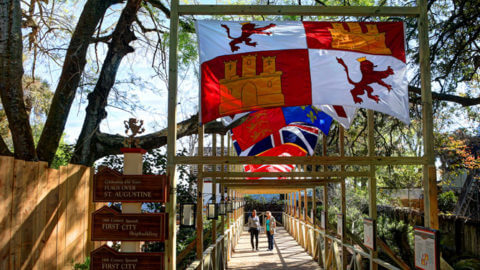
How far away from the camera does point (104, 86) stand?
952 centimetres

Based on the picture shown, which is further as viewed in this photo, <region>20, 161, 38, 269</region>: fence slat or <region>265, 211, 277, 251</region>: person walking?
<region>265, 211, 277, 251</region>: person walking

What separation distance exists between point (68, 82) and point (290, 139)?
19.9 feet

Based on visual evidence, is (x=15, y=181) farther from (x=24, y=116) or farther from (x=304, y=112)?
(x=304, y=112)

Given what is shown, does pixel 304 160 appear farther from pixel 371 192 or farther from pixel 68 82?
pixel 68 82

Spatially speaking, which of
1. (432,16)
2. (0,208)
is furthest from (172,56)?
(432,16)

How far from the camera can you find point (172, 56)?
18.9 ft

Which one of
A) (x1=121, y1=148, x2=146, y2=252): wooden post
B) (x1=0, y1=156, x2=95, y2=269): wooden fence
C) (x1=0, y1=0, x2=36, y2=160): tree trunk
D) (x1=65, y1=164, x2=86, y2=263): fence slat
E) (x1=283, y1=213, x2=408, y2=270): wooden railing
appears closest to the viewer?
(x1=0, y1=156, x2=95, y2=269): wooden fence

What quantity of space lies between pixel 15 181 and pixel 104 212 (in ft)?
3.16

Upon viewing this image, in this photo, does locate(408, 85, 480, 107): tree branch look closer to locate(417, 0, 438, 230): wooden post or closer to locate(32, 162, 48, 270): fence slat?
locate(417, 0, 438, 230): wooden post

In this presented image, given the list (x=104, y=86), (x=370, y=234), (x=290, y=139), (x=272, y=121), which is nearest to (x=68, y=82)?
(x=104, y=86)

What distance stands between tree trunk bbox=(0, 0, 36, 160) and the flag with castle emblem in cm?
290

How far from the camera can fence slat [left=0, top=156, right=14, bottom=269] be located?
464cm

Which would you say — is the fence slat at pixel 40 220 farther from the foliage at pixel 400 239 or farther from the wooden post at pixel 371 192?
the foliage at pixel 400 239

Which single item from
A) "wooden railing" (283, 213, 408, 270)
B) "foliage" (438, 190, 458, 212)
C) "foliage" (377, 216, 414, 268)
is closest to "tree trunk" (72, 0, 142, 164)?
"wooden railing" (283, 213, 408, 270)
